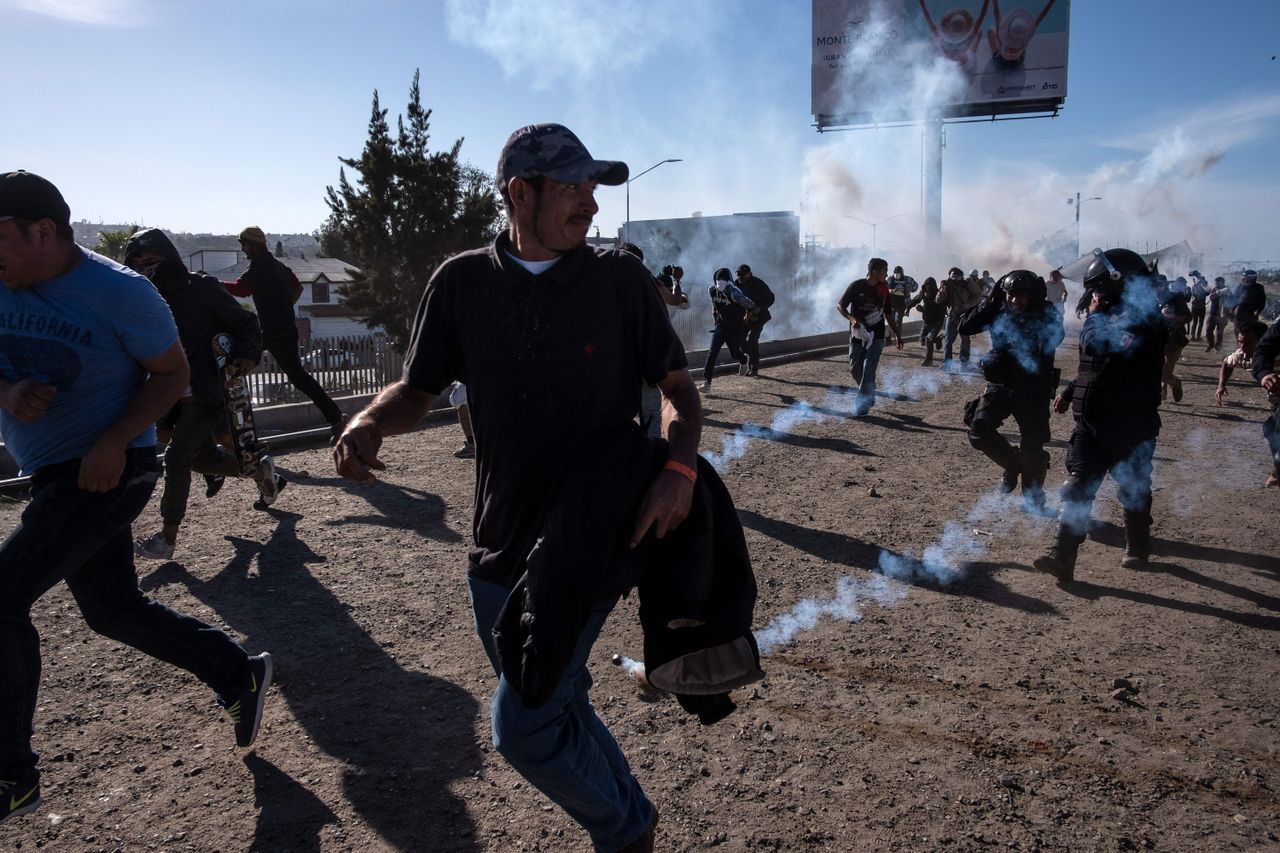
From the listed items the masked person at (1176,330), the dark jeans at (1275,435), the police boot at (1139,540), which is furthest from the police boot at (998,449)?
the masked person at (1176,330)

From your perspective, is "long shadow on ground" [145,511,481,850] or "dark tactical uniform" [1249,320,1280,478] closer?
"long shadow on ground" [145,511,481,850]

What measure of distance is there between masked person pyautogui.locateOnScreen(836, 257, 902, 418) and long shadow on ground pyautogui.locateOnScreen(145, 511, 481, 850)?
7.44 metres

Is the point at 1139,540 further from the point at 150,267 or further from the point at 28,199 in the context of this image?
the point at 150,267

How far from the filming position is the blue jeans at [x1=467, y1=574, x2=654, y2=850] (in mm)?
1947

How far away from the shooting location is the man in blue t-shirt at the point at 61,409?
2.53 m

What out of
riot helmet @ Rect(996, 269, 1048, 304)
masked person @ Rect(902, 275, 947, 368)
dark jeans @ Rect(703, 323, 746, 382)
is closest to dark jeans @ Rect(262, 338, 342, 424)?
riot helmet @ Rect(996, 269, 1048, 304)

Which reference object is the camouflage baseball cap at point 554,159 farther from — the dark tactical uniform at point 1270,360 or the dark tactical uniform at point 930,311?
the dark tactical uniform at point 930,311

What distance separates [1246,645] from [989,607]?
1.09 meters

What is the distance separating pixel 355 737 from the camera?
3.18 meters

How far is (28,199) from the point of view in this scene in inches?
101

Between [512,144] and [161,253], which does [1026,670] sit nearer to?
[512,144]

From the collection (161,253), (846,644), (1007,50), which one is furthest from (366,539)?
(1007,50)

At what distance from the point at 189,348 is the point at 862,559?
13.3 ft

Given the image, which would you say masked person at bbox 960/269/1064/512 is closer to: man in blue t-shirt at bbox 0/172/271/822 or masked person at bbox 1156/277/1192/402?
masked person at bbox 1156/277/1192/402
